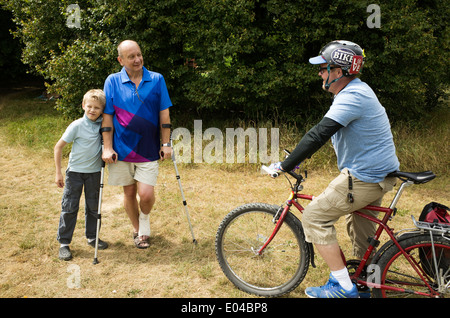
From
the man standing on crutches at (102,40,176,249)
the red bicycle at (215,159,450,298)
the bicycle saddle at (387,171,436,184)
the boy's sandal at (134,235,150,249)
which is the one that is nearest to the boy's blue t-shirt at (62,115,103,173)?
the man standing on crutches at (102,40,176,249)

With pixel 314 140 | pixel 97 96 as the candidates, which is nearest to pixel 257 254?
pixel 314 140

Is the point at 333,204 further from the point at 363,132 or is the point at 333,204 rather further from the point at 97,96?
the point at 97,96

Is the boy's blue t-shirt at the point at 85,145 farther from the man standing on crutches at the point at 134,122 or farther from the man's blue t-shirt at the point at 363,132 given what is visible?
the man's blue t-shirt at the point at 363,132

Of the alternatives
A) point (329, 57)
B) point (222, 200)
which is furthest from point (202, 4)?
point (329, 57)

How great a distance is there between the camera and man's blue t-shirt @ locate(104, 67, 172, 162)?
3.99 m

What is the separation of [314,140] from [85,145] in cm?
252

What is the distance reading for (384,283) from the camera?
3.08 meters

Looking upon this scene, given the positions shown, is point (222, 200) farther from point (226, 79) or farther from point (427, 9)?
point (427, 9)

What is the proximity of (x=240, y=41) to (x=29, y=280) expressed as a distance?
615cm

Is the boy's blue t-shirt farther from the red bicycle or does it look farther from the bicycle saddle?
the bicycle saddle

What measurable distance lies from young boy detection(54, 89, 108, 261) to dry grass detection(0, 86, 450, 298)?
0.42 metres

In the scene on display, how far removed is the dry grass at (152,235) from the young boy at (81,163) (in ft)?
1.38

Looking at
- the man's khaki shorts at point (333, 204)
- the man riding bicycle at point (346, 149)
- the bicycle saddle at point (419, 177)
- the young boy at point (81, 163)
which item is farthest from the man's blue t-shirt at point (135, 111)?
the bicycle saddle at point (419, 177)

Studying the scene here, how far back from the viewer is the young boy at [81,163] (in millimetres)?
4023
